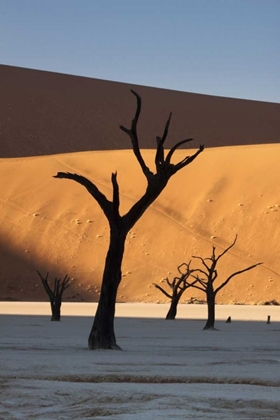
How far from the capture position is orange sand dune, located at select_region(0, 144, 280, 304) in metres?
47.4

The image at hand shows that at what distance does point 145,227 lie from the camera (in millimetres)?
52406

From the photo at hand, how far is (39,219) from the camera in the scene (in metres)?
A: 53.8

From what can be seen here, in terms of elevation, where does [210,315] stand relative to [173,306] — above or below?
below

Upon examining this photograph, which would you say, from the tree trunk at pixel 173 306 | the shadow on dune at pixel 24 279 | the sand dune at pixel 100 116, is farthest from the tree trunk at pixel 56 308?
the sand dune at pixel 100 116

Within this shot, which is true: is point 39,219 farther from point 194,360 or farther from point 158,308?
point 194,360

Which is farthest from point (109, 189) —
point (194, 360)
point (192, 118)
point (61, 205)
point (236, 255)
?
point (194, 360)

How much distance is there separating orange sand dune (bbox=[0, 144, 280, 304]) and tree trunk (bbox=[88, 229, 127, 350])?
99.4 feet

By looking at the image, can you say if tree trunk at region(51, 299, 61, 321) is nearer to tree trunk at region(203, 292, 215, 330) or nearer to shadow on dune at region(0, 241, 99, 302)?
tree trunk at region(203, 292, 215, 330)

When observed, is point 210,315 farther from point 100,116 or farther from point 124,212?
point 100,116

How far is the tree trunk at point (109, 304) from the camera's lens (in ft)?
47.6

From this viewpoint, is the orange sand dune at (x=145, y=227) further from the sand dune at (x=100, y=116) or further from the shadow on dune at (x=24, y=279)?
the sand dune at (x=100, y=116)

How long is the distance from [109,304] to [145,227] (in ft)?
123

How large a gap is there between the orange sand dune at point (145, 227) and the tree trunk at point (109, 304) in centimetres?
3029

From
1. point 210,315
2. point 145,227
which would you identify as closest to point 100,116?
point 145,227
